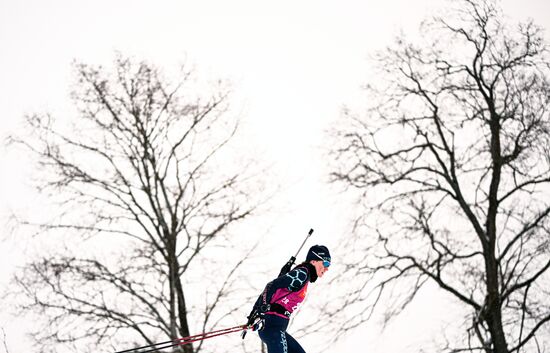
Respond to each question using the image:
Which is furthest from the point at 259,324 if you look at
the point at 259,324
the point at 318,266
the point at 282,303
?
the point at 318,266

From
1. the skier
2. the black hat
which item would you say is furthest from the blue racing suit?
the black hat

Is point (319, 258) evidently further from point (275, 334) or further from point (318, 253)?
point (275, 334)

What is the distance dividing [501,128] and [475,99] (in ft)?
3.15

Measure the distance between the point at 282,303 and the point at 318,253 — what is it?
0.73m

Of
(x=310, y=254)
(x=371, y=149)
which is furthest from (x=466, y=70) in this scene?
(x=310, y=254)

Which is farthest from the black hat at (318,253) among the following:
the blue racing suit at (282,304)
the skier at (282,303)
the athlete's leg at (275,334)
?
A: the athlete's leg at (275,334)

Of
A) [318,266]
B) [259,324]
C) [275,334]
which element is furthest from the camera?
[318,266]

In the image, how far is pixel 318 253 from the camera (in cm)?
721

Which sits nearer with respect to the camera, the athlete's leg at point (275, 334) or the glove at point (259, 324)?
the athlete's leg at point (275, 334)

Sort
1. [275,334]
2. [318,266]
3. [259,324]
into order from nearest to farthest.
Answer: [275,334] → [259,324] → [318,266]

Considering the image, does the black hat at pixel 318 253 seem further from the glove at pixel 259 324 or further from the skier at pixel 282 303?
the glove at pixel 259 324

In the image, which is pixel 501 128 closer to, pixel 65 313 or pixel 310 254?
pixel 310 254

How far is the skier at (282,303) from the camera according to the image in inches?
269

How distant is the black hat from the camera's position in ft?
23.5
